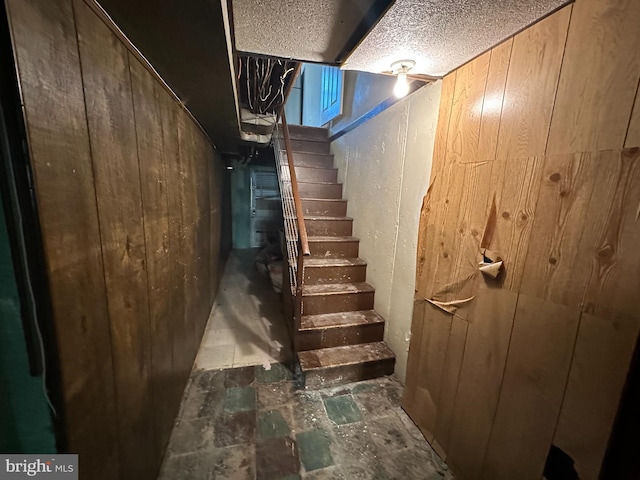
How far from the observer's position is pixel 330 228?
2760 mm

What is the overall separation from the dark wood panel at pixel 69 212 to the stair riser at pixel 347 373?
1256 millimetres

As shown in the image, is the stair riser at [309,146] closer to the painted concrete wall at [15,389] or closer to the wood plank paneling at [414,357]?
the wood plank paneling at [414,357]

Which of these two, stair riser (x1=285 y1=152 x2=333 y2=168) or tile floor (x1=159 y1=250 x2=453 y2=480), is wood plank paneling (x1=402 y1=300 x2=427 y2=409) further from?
stair riser (x1=285 y1=152 x2=333 y2=168)

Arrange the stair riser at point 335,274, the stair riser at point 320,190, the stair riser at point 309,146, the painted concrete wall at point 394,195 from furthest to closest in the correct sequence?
the stair riser at point 309,146
the stair riser at point 320,190
the stair riser at point 335,274
the painted concrete wall at point 394,195

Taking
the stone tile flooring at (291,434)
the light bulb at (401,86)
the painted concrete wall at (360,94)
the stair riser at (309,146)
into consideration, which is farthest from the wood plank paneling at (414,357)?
the stair riser at (309,146)

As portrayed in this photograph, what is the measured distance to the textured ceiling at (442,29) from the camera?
0.83 metres

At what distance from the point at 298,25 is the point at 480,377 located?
1712 mm

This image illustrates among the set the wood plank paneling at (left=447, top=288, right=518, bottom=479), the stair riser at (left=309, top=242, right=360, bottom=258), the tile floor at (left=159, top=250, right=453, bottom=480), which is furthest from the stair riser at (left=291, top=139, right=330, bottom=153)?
the wood plank paneling at (left=447, top=288, right=518, bottom=479)

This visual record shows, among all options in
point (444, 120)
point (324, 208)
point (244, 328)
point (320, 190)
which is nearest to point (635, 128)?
point (444, 120)

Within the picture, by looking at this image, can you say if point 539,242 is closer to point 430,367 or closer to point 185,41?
point 430,367

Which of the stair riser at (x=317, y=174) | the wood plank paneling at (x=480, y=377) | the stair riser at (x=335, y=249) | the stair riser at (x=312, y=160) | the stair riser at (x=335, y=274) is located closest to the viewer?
the wood plank paneling at (x=480, y=377)

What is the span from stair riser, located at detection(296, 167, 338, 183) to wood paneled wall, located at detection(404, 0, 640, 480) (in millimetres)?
1874

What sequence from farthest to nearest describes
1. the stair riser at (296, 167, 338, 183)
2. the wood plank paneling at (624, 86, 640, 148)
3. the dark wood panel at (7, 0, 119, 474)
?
the stair riser at (296, 167, 338, 183) < the wood plank paneling at (624, 86, 640, 148) < the dark wood panel at (7, 0, 119, 474)

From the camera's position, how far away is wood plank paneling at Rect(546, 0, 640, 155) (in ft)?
2.39
